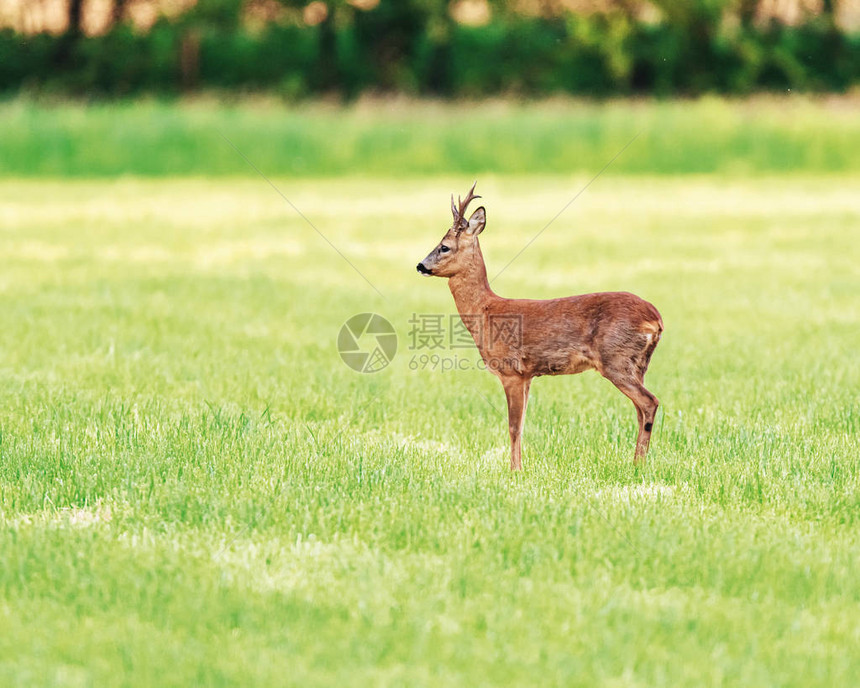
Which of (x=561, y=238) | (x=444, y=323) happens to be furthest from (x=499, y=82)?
(x=444, y=323)

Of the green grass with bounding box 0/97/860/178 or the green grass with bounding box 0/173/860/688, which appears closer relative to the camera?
the green grass with bounding box 0/173/860/688

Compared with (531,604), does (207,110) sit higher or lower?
higher

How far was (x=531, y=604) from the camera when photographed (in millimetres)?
4246

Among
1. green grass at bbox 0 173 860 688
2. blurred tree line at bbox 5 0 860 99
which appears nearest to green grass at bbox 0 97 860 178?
blurred tree line at bbox 5 0 860 99

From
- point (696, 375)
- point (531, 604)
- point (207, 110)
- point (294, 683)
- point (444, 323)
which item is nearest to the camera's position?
point (294, 683)

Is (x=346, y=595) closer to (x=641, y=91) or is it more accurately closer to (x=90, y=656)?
(x=90, y=656)

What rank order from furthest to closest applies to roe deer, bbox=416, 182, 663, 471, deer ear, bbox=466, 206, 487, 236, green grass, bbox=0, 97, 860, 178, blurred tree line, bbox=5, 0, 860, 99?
1. blurred tree line, bbox=5, 0, 860, 99
2. green grass, bbox=0, 97, 860, 178
3. deer ear, bbox=466, 206, 487, 236
4. roe deer, bbox=416, 182, 663, 471

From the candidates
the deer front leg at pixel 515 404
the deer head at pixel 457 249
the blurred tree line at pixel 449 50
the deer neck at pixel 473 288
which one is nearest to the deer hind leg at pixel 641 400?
the deer front leg at pixel 515 404

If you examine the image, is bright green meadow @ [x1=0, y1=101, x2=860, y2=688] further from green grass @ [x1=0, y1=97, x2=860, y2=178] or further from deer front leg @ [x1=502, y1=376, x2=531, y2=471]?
green grass @ [x1=0, y1=97, x2=860, y2=178]

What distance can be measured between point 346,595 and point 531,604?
664 mm

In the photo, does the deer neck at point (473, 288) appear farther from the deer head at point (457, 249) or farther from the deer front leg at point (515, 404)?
the deer front leg at point (515, 404)

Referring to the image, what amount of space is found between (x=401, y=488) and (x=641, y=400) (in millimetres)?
1170

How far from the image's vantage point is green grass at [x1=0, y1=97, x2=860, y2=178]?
77.5ft

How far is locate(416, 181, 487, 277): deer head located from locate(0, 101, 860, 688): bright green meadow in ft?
3.18
